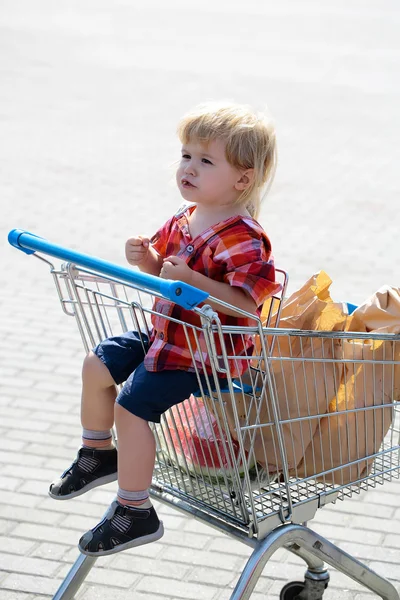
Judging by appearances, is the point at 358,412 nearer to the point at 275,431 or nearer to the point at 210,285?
the point at 275,431

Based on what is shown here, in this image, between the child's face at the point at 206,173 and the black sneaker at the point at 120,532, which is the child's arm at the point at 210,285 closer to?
the child's face at the point at 206,173

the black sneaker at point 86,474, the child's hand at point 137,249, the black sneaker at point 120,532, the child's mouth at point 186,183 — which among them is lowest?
the black sneaker at point 120,532

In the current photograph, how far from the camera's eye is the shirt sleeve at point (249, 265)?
2717 millimetres

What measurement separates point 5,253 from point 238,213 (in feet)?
16.3

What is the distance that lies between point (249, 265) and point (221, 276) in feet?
0.37

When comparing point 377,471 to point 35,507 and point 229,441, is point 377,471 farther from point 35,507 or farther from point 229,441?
point 35,507

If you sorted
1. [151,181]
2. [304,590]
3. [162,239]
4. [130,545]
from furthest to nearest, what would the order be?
[151,181]
[304,590]
[162,239]
[130,545]

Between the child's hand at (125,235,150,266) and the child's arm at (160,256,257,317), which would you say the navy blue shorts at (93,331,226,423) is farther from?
the child's hand at (125,235,150,266)

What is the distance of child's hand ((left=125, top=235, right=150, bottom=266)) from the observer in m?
2.99

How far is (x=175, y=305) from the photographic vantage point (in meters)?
2.81

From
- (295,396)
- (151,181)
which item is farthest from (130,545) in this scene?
(151,181)

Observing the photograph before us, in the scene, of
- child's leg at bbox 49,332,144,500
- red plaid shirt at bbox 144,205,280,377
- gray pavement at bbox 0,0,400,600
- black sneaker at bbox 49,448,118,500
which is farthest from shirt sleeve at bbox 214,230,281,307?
gray pavement at bbox 0,0,400,600

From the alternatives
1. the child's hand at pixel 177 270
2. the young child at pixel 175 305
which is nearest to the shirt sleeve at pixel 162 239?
the young child at pixel 175 305

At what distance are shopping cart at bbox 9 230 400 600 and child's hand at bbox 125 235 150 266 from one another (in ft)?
0.46
